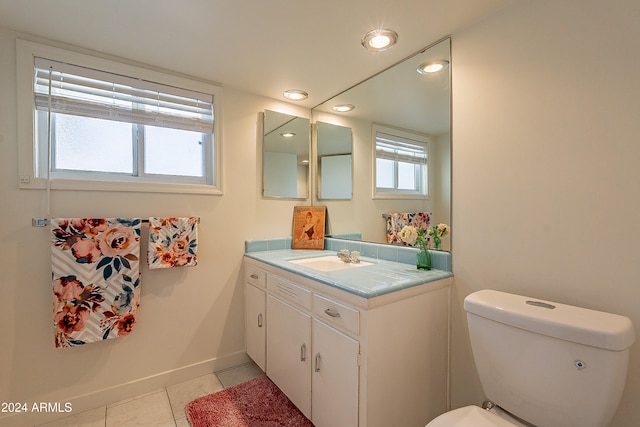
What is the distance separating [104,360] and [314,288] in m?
1.41

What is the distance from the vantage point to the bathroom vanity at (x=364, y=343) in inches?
45.0

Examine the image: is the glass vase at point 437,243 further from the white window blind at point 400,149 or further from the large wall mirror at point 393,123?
the white window blind at point 400,149

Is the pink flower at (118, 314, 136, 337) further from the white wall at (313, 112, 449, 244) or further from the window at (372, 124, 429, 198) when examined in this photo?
the window at (372, 124, 429, 198)

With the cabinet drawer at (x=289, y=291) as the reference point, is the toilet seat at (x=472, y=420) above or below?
below

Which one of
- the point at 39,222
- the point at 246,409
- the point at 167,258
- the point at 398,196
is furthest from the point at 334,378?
the point at 39,222

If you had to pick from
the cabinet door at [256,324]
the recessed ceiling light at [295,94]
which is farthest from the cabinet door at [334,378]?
the recessed ceiling light at [295,94]

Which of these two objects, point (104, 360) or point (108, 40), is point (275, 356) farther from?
point (108, 40)

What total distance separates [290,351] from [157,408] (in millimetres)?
891

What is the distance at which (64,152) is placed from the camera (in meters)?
1.67

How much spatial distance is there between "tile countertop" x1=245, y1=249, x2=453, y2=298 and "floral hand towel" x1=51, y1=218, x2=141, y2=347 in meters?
0.81

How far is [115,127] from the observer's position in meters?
1.80

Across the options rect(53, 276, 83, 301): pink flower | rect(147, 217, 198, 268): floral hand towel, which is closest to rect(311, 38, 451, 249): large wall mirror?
rect(147, 217, 198, 268): floral hand towel

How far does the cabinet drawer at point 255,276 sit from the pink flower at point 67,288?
97 centimetres

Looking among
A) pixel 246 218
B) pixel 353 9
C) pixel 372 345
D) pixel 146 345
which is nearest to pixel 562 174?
pixel 372 345
